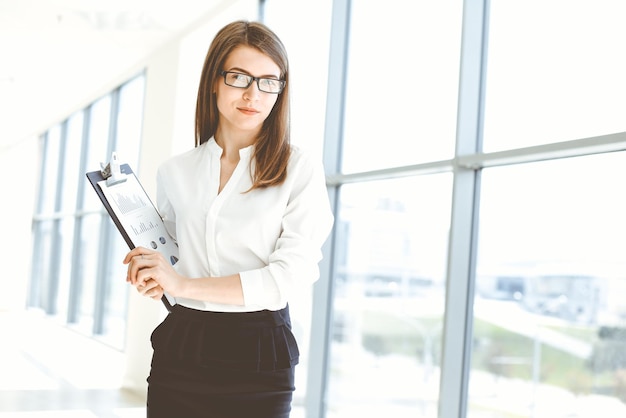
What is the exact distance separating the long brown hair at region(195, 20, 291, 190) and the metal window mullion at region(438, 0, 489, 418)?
156 cm

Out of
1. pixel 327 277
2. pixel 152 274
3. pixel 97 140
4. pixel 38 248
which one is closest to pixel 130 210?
pixel 152 274

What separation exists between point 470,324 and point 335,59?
71.5 inches

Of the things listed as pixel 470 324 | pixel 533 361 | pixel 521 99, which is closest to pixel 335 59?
pixel 521 99

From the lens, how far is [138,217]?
1369 mm

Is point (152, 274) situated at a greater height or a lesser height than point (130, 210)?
lesser

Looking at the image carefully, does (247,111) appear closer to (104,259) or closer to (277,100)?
(277,100)

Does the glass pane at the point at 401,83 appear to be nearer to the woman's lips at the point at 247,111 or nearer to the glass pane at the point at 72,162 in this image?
the woman's lips at the point at 247,111

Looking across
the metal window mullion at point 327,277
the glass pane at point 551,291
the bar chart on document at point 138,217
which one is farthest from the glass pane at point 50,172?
the bar chart on document at point 138,217

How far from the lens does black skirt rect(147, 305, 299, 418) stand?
Result: 1.32 m

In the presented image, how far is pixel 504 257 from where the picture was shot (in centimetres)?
274

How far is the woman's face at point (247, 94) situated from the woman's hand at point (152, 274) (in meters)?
0.31

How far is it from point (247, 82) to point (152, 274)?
1.33ft

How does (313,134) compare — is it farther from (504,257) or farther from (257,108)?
(257,108)

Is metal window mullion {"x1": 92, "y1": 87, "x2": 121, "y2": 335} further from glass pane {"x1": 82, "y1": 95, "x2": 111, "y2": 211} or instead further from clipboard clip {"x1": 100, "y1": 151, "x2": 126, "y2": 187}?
clipboard clip {"x1": 100, "y1": 151, "x2": 126, "y2": 187}
